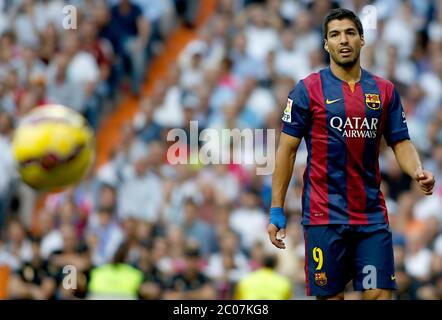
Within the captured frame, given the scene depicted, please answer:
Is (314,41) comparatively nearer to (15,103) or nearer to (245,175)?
(245,175)

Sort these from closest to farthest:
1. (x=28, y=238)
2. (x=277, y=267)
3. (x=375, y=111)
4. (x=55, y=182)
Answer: (x=375, y=111) < (x=55, y=182) < (x=277, y=267) < (x=28, y=238)

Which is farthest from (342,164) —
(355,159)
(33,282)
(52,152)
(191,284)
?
(33,282)

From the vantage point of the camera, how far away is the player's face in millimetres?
7648

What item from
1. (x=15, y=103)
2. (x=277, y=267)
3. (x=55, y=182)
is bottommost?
(x=277, y=267)

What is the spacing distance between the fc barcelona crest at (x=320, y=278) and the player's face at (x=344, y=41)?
50.9 inches

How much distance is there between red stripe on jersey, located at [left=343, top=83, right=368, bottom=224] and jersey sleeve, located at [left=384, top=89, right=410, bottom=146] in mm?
217

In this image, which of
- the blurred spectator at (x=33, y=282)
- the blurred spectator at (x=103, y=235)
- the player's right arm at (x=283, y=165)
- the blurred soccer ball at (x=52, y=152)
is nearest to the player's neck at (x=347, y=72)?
the player's right arm at (x=283, y=165)

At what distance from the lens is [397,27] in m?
16.3

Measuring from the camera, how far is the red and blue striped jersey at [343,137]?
769cm

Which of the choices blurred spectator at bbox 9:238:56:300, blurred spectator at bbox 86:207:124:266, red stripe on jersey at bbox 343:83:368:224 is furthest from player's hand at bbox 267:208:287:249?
blurred spectator at bbox 86:207:124:266

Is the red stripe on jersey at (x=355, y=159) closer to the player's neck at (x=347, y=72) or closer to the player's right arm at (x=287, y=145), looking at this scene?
the player's neck at (x=347, y=72)

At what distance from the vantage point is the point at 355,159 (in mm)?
7715

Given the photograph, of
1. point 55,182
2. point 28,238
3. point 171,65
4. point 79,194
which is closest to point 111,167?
point 79,194
